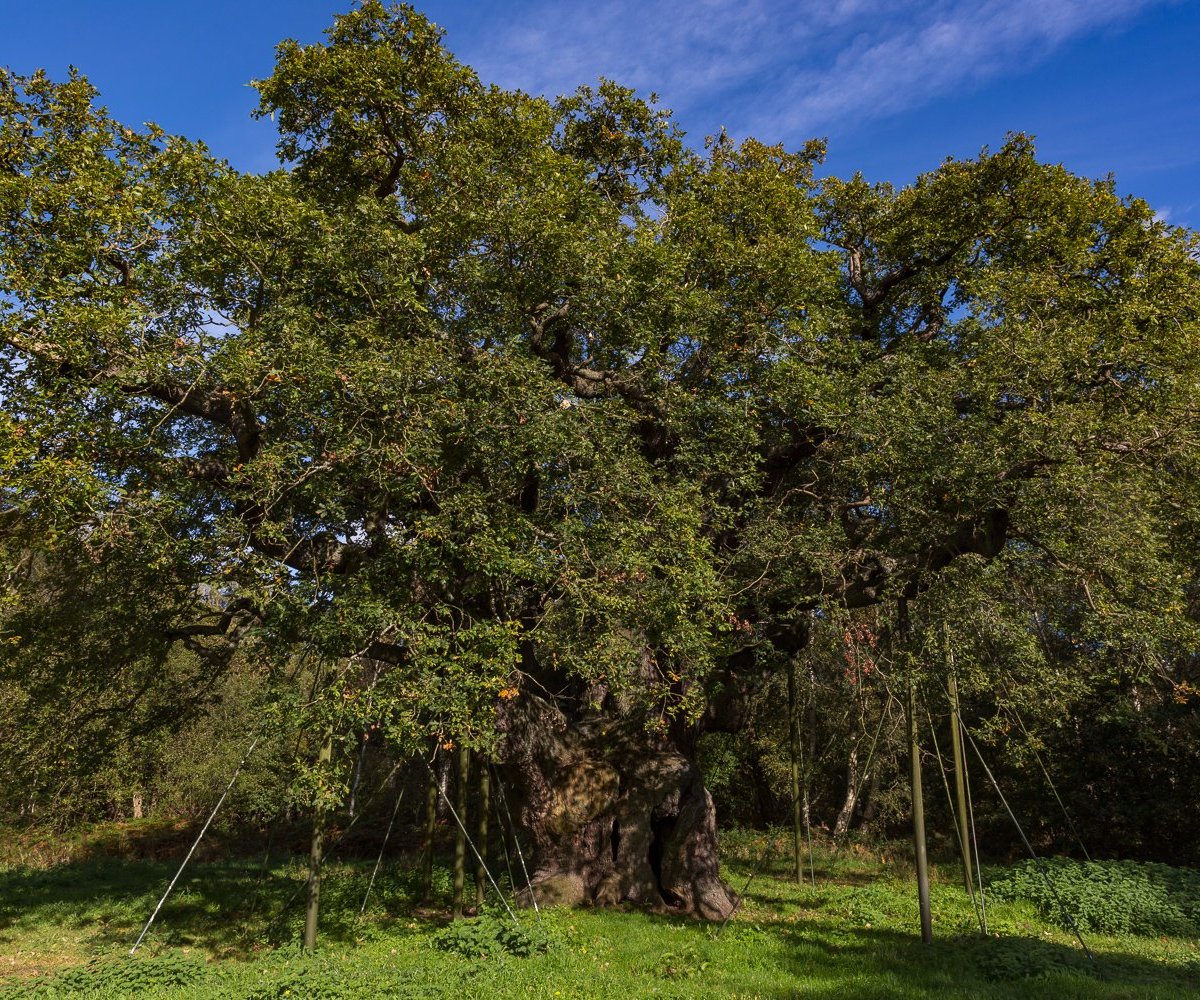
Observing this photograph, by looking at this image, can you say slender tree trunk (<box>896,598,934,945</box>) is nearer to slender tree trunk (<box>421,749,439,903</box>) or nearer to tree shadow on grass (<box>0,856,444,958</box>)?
tree shadow on grass (<box>0,856,444,958</box>)

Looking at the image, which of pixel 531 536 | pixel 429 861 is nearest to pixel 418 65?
pixel 531 536

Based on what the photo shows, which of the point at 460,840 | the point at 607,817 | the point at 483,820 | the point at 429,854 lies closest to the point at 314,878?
the point at 460,840

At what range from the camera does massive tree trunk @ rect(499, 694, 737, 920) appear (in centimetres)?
1238

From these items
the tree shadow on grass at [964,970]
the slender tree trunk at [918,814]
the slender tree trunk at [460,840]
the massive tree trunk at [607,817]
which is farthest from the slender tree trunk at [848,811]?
the slender tree trunk at [460,840]

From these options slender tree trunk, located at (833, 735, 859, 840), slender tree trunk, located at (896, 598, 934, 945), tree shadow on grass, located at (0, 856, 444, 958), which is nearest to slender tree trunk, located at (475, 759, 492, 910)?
tree shadow on grass, located at (0, 856, 444, 958)

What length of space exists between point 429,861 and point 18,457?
10419mm

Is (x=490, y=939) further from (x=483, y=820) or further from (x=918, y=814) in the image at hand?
Result: (x=918, y=814)

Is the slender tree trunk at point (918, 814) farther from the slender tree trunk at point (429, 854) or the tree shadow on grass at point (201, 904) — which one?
the slender tree trunk at point (429, 854)

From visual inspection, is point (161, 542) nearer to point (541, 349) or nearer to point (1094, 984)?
point (541, 349)

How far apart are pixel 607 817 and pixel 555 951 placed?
13.7 feet

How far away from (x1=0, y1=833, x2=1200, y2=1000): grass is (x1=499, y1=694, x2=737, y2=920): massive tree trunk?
0.74m

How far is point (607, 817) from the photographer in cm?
1302

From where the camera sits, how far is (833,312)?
41.7 ft

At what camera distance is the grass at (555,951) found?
7711 millimetres
